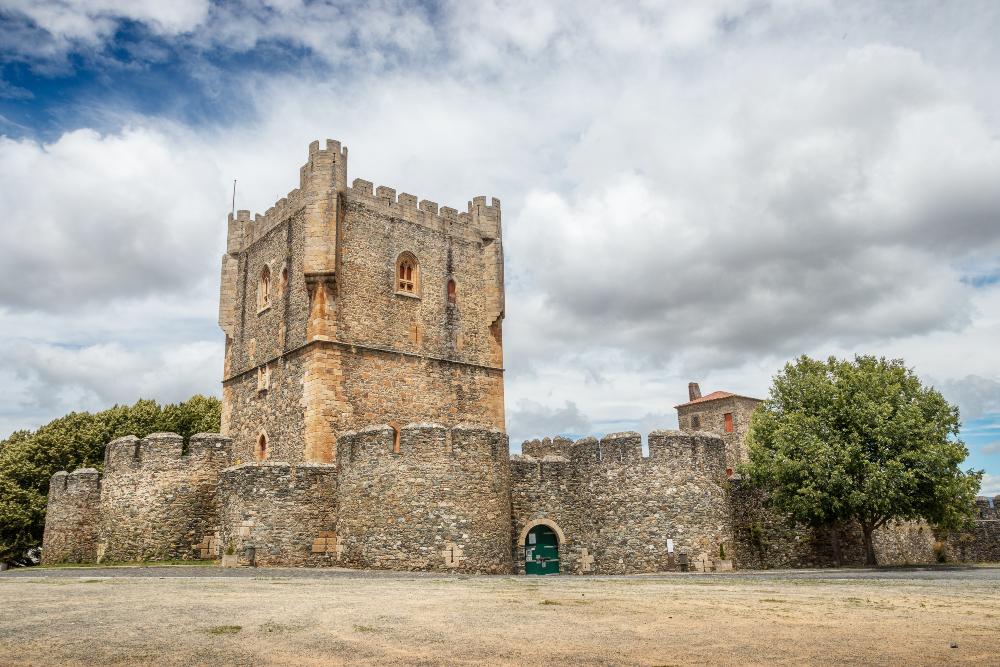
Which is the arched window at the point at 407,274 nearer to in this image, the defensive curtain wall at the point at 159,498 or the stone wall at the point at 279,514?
the defensive curtain wall at the point at 159,498

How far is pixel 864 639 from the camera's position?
26.3 ft

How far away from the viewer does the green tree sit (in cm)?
2309

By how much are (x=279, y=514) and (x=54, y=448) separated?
20163 mm

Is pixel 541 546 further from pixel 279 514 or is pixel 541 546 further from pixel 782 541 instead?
pixel 279 514

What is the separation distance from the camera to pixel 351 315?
29.3 meters

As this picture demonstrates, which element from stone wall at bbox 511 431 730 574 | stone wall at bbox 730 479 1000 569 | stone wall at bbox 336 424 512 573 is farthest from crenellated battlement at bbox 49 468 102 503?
stone wall at bbox 730 479 1000 569

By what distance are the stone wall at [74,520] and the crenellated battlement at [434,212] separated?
14001mm

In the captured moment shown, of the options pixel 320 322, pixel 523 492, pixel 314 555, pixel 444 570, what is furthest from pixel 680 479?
pixel 320 322

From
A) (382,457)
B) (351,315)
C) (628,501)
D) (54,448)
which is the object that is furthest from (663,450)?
(54,448)

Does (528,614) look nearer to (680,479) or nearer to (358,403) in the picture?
(680,479)

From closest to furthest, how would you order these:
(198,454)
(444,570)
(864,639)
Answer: (864,639) < (444,570) < (198,454)

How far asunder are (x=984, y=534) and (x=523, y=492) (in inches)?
748

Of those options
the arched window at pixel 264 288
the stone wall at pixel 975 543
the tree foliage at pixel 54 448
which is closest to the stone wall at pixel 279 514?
the arched window at pixel 264 288

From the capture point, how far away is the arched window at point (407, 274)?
31219mm
